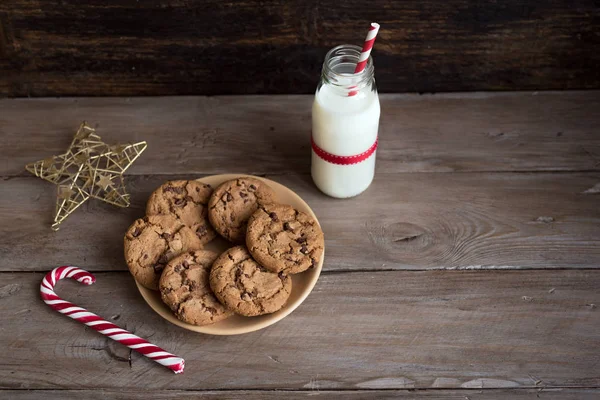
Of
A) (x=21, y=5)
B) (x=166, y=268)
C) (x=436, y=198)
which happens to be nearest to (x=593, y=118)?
(x=436, y=198)

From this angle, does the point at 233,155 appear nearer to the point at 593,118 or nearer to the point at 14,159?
the point at 14,159

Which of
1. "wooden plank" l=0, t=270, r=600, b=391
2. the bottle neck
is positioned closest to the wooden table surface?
"wooden plank" l=0, t=270, r=600, b=391

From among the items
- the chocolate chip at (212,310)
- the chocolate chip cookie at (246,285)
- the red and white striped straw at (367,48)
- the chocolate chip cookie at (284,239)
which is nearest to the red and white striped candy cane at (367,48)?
the red and white striped straw at (367,48)

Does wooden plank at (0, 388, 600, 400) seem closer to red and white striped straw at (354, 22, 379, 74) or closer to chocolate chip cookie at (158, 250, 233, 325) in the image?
chocolate chip cookie at (158, 250, 233, 325)

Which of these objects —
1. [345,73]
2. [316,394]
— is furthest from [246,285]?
[345,73]

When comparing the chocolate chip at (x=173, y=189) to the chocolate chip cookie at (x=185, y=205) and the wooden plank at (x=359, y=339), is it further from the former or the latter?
the wooden plank at (x=359, y=339)

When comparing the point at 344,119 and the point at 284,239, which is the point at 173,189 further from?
the point at 344,119
